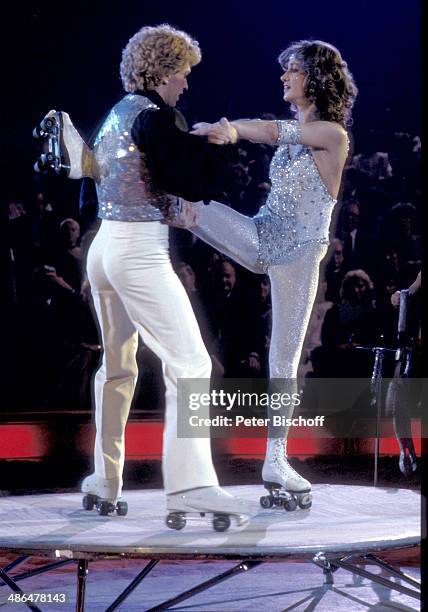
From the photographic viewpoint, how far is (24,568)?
3207 millimetres

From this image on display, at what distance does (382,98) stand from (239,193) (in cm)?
124

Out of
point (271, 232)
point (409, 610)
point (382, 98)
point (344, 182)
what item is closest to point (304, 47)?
point (271, 232)

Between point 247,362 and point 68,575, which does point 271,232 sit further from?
point 247,362

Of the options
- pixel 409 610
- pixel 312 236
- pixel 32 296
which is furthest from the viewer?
pixel 32 296

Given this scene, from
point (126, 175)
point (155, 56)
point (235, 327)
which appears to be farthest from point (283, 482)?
point (235, 327)

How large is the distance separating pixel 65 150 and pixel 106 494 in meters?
0.86

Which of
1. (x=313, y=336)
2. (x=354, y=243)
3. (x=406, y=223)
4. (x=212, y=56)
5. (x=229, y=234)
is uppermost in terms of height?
(x=212, y=56)

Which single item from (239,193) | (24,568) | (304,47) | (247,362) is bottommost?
(24,568)

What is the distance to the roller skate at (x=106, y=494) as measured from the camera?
92.7 inches

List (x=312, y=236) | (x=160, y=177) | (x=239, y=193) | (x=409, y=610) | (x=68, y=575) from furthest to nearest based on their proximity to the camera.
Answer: (x=239, y=193) < (x=68, y=575) < (x=409, y=610) < (x=312, y=236) < (x=160, y=177)

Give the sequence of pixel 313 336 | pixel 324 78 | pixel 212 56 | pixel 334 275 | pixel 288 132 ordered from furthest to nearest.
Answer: pixel 212 56, pixel 334 275, pixel 313 336, pixel 324 78, pixel 288 132

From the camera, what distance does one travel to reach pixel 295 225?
2.42m

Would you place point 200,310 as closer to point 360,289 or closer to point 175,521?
point 360,289

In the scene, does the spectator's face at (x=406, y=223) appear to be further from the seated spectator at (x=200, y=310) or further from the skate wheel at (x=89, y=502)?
the skate wheel at (x=89, y=502)
